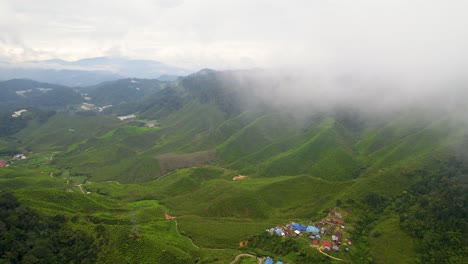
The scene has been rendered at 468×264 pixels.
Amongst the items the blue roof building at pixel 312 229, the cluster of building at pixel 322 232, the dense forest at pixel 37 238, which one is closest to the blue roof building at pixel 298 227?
the cluster of building at pixel 322 232

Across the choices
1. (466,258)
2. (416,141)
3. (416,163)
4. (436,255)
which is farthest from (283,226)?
(416,141)

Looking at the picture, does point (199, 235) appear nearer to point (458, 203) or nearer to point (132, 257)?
point (132, 257)

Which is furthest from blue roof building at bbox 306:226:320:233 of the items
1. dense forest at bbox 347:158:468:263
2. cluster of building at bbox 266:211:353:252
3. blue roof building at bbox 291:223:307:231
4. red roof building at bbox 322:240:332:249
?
dense forest at bbox 347:158:468:263

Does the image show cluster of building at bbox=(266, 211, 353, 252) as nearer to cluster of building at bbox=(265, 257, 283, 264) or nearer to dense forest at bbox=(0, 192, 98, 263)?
cluster of building at bbox=(265, 257, 283, 264)

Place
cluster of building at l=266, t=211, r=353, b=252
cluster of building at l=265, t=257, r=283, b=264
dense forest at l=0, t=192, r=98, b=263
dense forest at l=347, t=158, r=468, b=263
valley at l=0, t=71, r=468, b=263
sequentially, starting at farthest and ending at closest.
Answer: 1. cluster of building at l=266, t=211, r=353, b=252
2. valley at l=0, t=71, r=468, b=263
3. dense forest at l=347, t=158, r=468, b=263
4. cluster of building at l=265, t=257, r=283, b=264
5. dense forest at l=0, t=192, r=98, b=263

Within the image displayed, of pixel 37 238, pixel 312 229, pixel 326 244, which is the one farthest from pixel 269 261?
pixel 37 238

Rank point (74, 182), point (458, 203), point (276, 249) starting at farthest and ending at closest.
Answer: point (74, 182), point (458, 203), point (276, 249)

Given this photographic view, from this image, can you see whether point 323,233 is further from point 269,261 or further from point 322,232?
point 269,261
